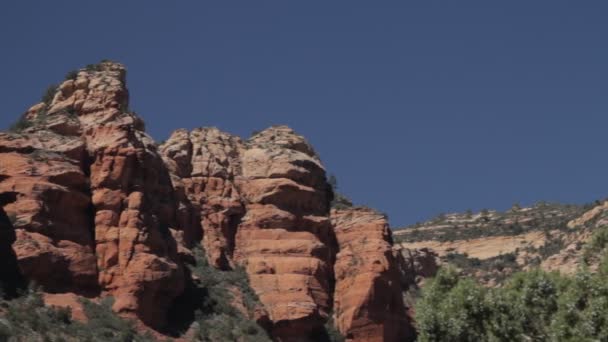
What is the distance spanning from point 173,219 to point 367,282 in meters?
13.7

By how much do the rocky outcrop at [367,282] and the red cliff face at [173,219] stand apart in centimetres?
9

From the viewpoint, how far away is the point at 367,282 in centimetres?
7950

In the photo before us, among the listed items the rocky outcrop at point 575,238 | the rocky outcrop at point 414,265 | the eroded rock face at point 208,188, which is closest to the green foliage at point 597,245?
the eroded rock face at point 208,188

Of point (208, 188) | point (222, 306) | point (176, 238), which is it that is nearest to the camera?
point (222, 306)

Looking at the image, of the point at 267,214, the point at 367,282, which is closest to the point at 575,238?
the point at 367,282

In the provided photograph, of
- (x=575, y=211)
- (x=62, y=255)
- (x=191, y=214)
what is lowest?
(x=62, y=255)

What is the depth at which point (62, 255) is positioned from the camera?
67.6 meters

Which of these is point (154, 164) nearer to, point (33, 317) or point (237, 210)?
point (237, 210)

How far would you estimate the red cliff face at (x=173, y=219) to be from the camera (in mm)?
68688

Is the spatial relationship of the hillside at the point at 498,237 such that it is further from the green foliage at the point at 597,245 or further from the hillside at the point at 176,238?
the green foliage at the point at 597,245

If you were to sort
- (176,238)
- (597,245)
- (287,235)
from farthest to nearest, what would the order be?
(287,235), (176,238), (597,245)

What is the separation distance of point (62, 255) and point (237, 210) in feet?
62.1

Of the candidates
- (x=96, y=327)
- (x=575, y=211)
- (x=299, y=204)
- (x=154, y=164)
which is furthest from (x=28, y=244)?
(x=575, y=211)

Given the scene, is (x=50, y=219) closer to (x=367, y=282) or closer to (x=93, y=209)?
(x=93, y=209)
